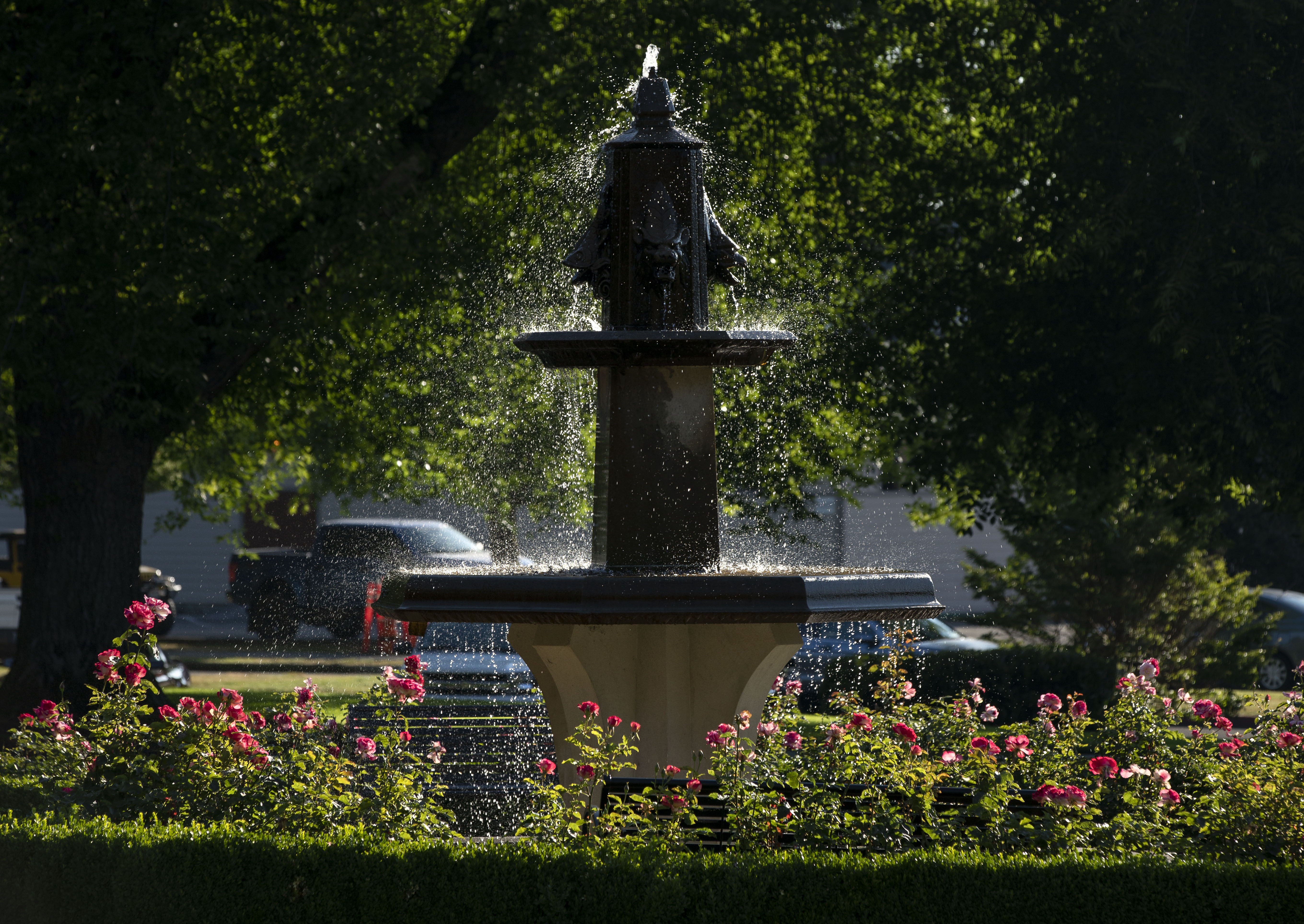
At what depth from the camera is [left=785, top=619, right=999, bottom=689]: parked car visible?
1630 cm

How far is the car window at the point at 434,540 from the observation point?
24.0 metres

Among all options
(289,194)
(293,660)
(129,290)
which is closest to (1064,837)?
(129,290)

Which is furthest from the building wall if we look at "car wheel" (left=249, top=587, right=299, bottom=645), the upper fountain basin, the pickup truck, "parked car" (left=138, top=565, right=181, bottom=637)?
the upper fountain basin

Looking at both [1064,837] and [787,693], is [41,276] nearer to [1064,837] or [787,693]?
[787,693]

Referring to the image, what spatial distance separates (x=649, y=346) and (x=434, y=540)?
1818 centimetres

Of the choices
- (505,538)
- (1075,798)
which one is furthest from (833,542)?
(1075,798)

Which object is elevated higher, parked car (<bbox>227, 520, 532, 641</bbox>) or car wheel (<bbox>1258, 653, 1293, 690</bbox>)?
parked car (<bbox>227, 520, 532, 641</bbox>)

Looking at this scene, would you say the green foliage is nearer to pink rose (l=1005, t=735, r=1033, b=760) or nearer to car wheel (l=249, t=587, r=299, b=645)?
pink rose (l=1005, t=735, r=1033, b=760)

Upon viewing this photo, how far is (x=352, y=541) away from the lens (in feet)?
81.9

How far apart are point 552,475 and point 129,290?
5616mm

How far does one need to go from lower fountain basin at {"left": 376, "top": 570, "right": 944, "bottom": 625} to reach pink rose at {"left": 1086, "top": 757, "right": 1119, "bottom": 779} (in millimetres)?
1109

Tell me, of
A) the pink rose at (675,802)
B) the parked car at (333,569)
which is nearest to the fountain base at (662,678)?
the pink rose at (675,802)

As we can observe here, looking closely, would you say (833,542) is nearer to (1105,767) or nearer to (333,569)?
(333,569)

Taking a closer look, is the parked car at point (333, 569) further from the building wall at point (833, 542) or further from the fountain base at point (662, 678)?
the fountain base at point (662, 678)
